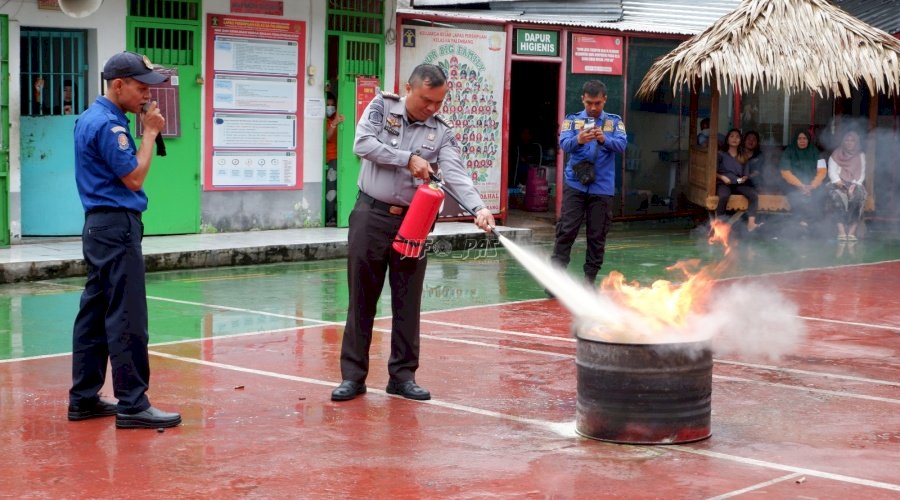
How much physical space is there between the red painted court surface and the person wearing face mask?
7895 mm

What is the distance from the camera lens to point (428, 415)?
7812 millimetres

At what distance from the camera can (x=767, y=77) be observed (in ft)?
62.3

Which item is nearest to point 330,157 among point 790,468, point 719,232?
point 719,232

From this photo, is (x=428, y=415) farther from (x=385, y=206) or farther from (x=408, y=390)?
(x=385, y=206)

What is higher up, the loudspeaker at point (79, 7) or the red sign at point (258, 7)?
the red sign at point (258, 7)

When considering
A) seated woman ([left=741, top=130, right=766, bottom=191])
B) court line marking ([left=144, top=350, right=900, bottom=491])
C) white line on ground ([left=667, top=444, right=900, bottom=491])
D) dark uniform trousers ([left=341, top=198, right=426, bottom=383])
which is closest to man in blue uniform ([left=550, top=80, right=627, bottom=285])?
court line marking ([left=144, top=350, right=900, bottom=491])

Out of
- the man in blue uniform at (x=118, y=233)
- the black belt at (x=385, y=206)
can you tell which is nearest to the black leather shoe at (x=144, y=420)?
the man in blue uniform at (x=118, y=233)

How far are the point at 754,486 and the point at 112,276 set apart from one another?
3.55 meters

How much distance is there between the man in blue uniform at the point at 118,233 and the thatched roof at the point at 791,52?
12.9 m

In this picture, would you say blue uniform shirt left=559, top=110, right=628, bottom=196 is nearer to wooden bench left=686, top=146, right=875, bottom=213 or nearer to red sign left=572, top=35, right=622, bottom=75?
wooden bench left=686, top=146, right=875, bottom=213

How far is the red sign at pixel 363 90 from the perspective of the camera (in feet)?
60.7

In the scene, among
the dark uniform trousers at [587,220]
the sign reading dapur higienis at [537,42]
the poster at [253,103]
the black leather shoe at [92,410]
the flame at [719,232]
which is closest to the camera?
the black leather shoe at [92,410]

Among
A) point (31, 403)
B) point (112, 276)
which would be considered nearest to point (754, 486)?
point (112, 276)

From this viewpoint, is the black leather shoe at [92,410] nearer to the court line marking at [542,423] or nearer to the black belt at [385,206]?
the court line marking at [542,423]
